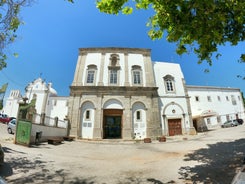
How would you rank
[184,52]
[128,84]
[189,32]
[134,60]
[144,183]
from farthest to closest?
[134,60] → [128,84] → [184,52] → [144,183] → [189,32]

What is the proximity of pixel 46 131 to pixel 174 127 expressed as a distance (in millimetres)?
16579

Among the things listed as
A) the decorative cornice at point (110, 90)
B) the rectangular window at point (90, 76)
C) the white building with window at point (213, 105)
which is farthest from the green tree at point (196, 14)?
the white building with window at point (213, 105)

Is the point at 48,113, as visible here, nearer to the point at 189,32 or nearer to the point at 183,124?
the point at 183,124

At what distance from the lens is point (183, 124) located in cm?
2288

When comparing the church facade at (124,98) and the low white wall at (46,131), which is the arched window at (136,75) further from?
the low white wall at (46,131)

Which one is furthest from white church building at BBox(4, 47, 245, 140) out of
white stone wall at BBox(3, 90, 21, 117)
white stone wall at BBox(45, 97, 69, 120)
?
white stone wall at BBox(3, 90, 21, 117)

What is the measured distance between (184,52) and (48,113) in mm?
34147

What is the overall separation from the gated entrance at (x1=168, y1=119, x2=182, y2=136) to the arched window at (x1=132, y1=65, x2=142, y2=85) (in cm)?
728

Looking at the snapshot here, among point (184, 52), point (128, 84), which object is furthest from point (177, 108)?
point (184, 52)

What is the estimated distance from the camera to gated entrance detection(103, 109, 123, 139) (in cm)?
2166

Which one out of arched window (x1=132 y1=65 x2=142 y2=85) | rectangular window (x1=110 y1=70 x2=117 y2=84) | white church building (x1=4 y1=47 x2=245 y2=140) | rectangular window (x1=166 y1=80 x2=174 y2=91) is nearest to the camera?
white church building (x1=4 y1=47 x2=245 y2=140)

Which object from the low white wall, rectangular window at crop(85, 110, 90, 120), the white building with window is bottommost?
the low white wall

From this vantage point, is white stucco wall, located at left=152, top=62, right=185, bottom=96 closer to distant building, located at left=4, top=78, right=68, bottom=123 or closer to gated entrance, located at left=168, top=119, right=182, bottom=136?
gated entrance, located at left=168, top=119, right=182, bottom=136

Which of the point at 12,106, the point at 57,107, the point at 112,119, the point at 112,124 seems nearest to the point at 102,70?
the point at 112,119
